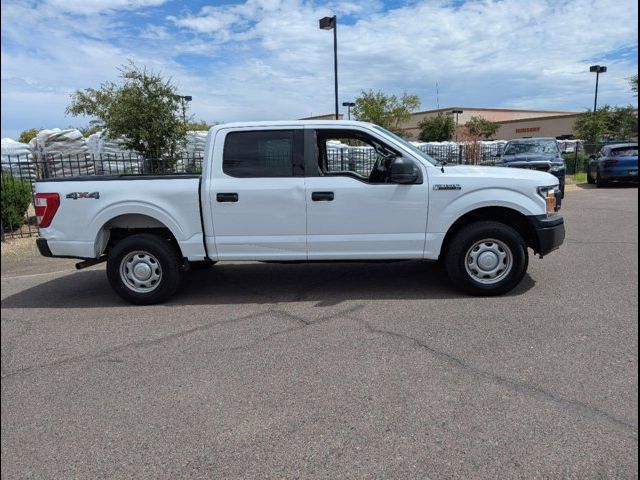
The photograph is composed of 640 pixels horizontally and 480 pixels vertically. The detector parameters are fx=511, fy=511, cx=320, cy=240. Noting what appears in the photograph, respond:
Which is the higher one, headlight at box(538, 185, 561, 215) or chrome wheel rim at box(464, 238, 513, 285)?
headlight at box(538, 185, 561, 215)

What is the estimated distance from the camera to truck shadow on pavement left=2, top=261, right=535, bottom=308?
5.71 m

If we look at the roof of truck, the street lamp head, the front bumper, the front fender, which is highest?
the street lamp head

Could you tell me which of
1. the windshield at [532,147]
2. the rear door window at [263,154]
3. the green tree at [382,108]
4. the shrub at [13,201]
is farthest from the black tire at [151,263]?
the green tree at [382,108]

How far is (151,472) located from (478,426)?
1856 mm

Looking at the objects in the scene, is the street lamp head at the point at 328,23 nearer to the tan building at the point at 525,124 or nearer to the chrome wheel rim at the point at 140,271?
the chrome wheel rim at the point at 140,271

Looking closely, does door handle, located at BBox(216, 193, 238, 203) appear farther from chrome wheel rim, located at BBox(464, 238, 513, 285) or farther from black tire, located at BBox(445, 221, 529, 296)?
chrome wheel rim, located at BBox(464, 238, 513, 285)

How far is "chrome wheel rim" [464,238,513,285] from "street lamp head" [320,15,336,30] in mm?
12760

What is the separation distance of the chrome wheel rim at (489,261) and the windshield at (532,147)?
11.9 m

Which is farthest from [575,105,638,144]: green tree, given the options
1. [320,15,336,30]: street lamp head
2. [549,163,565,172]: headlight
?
[320,15,336,30]: street lamp head

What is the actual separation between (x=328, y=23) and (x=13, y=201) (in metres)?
10.6

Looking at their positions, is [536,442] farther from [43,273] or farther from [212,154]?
[43,273]

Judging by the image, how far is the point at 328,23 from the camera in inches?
635

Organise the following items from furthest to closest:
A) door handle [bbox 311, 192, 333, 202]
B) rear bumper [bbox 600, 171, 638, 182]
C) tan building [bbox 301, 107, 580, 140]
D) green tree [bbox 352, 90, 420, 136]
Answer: tan building [bbox 301, 107, 580, 140]
green tree [bbox 352, 90, 420, 136]
rear bumper [bbox 600, 171, 638, 182]
door handle [bbox 311, 192, 333, 202]

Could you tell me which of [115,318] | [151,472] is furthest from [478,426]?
[115,318]
